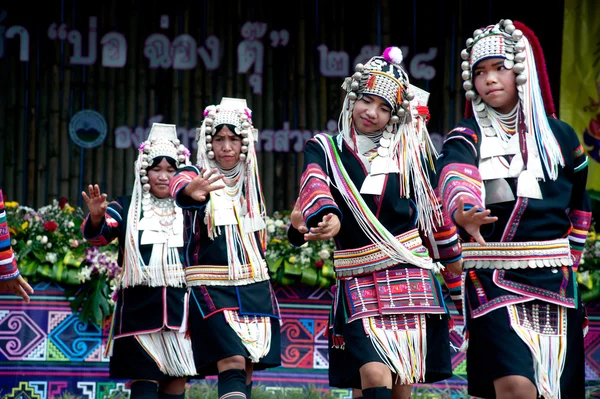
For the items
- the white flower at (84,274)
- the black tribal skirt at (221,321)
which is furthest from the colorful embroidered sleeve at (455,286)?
the white flower at (84,274)

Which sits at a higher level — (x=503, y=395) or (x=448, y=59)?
(x=448, y=59)

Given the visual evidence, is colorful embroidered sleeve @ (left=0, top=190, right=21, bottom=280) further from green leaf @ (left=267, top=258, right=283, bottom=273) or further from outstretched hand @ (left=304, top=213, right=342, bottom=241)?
green leaf @ (left=267, top=258, right=283, bottom=273)

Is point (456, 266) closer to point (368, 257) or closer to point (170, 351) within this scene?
point (368, 257)

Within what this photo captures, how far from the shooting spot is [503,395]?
3943mm

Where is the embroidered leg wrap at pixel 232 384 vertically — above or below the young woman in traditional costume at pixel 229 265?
below

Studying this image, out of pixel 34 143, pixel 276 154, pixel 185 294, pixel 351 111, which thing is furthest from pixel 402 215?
pixel 34 143

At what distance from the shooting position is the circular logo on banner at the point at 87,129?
881cm

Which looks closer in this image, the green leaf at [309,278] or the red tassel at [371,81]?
the red tassel at [371,81]

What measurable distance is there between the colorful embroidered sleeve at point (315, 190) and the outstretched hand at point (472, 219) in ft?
2.04

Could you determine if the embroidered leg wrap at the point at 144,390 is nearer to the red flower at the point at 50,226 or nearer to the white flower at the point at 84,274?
the white flower at the point at 84,274

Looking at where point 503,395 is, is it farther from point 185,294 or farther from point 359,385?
point 185,294

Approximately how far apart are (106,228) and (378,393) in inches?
92.6

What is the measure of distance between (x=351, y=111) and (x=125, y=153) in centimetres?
451

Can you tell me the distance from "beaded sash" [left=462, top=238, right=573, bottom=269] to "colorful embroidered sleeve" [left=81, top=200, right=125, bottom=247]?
262 centimetres
